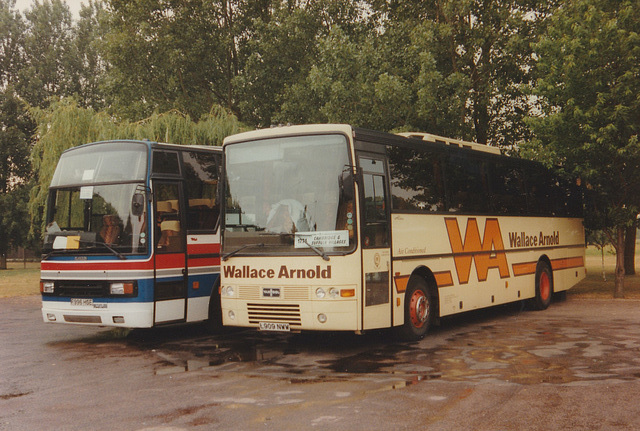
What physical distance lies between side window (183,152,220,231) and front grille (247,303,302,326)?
227cm

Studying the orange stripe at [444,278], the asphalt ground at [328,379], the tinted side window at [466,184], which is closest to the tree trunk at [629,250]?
the asphalt ground at [328,379]

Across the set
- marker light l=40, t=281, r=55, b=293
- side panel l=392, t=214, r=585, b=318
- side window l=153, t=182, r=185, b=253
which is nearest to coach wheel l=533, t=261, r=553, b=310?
side panel l=392, t=214, r=585, b=318

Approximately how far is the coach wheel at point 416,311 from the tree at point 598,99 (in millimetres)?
7933

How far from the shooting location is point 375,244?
34.0ft

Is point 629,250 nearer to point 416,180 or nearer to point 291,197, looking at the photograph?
point 416,180

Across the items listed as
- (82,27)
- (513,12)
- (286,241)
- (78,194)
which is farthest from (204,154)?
(82,27)

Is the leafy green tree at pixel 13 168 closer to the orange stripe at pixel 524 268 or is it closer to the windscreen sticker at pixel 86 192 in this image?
the windscreen sticker at pixel 86 192

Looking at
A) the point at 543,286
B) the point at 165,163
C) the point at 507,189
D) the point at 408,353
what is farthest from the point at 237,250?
the point at 543,286

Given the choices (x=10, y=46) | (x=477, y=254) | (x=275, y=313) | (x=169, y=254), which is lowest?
(x=275, y=313)

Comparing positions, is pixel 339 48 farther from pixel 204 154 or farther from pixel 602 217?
pixel 204 154

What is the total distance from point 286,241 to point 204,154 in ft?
10.9

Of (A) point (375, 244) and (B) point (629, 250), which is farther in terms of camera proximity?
(B) point (629, 250)

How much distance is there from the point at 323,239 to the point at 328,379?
217 centimetres

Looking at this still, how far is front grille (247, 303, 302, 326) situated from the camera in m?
10.1
